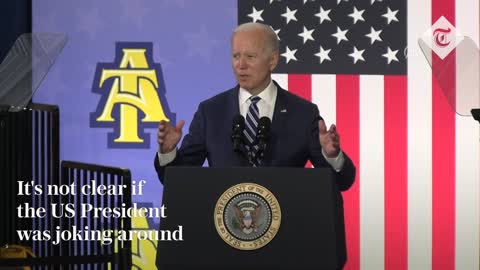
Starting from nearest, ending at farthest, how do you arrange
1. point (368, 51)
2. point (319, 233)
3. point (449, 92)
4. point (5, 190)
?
point (319, 233), point (5, 190), point (449, 92), point (368, 51)

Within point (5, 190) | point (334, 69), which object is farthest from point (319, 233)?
point (334, 69)

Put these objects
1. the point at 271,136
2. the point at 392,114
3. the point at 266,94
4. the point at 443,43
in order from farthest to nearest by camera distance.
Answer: the point at 392,114, the point at 443,43, the point at 266,94, the point at 271,136

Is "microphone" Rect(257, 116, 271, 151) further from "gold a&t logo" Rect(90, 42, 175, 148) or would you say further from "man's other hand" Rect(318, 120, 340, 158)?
"gold a&t logo" Rect(90, 42, 175, 148)

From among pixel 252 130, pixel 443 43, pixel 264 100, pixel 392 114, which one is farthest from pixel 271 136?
pixel 392 114

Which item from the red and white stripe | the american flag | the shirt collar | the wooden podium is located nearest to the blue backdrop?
the american flag

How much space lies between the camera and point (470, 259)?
4.12m

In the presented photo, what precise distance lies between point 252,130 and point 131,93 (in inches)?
75.6

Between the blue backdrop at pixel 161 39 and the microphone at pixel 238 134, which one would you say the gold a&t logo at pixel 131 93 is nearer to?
the blue backdrop at pixel 161 39

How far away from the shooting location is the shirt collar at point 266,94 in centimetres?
244

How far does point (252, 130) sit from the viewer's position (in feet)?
7.55

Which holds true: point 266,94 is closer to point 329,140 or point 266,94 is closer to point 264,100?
point 264,100

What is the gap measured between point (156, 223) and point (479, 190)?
5.44 ft

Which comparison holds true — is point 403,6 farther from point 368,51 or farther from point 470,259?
point 470,259

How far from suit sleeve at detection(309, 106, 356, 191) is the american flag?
1.66m
